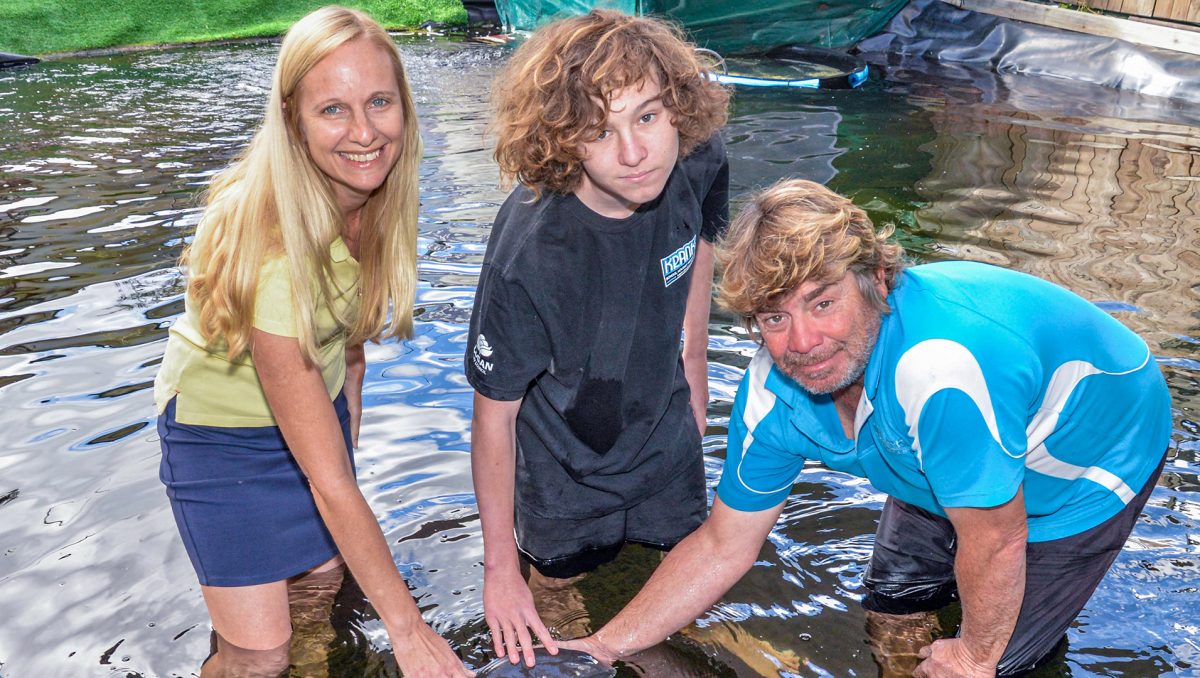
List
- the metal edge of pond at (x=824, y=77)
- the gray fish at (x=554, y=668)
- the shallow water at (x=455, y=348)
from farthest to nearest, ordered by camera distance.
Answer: the metal edge of pond at (x=824, y=77), the shallow water at (x=455, y=348), the gray fish at (x=554, y=668)

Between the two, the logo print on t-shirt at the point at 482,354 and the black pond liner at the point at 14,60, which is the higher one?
the logo print on t-shirt at the point at 482,354

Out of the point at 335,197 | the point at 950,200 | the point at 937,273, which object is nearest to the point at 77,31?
the point at 950,200

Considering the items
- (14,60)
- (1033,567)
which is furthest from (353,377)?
(14,60)

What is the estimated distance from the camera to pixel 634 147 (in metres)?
2.37

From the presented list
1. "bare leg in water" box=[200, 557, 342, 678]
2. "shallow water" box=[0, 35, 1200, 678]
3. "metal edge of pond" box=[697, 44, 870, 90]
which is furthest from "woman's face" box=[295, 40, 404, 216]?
"metal edge of pond" box=[697, 44, 870, 90]

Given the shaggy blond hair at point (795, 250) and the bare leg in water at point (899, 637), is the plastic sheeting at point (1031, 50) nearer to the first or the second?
the bare leg in water at point (899, 637)

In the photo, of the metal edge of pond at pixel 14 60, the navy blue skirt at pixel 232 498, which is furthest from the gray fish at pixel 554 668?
the metal edge of pond at pixel 14 60

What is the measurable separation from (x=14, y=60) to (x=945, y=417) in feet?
43.6

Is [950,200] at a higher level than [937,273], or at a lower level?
lower

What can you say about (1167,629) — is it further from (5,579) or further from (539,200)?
(5,579)

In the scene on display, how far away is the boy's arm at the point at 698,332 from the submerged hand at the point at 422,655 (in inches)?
40.8

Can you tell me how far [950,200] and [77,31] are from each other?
1205cm

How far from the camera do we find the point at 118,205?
22.0ft

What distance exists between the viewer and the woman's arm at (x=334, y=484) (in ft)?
7.44
